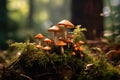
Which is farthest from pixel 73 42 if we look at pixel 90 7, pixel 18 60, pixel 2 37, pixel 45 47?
pixel 2 37

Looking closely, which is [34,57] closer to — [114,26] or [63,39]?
[63,39]

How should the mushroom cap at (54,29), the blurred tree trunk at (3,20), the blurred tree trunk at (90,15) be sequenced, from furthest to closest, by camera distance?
the blurred tree trunk at (3,20), the blurred tree trunk at (90,15), the mushroom cap at (54,29)

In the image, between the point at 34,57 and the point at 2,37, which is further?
the point at 2,37

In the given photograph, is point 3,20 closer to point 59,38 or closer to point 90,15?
point 90,15

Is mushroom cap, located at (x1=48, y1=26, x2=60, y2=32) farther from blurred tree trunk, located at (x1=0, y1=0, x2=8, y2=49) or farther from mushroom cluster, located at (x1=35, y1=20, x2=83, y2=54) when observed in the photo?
blurred tree trunk, located at (x1=0, y1=0, x2=8, y2=49)

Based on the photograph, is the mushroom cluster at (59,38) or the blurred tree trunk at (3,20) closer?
the mushroom cluster at (59,38)

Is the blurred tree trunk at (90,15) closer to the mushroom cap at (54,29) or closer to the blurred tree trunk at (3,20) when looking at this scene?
the mushroom cap at (54,29)

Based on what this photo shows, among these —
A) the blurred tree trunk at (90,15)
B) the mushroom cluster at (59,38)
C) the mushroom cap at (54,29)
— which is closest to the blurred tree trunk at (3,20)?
the blurred tree trunk at (90,15)

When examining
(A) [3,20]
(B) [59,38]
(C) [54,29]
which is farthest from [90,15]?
(A) [3,20]

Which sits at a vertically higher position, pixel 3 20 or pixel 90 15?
pixel 90 15
